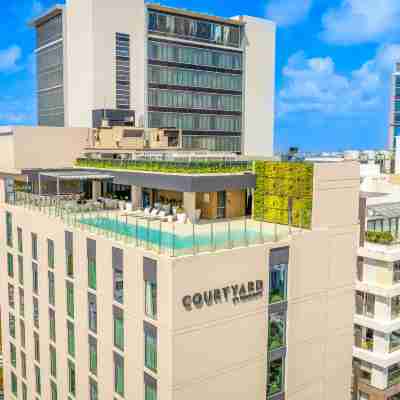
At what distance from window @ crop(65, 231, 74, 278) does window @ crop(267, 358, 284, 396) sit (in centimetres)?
1397

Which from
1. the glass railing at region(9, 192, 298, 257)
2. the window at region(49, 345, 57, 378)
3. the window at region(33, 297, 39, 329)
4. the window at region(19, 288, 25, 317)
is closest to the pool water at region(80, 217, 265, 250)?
the glass railing at region(9, 192, 298, 257)

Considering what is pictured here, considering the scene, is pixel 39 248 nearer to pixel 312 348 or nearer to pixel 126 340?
pixel 126 340

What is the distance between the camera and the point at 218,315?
25250 mm

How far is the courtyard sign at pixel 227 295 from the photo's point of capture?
24.2 metres

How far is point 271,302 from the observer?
27438mm

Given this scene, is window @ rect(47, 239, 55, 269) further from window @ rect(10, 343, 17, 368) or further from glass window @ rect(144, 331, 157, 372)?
window @ rect(10, 343, 17, 368)

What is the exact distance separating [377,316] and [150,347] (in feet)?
67.1

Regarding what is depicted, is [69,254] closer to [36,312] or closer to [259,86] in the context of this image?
[36,312]

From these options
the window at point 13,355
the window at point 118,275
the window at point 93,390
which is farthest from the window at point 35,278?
the window at point 118,275

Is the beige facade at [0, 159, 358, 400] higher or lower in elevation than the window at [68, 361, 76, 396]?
higher

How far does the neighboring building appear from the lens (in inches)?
979

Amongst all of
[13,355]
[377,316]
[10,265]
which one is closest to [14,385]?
[13,355]

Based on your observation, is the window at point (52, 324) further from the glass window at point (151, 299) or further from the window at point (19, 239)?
the glass window at point (151, 299)

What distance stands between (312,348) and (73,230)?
648 inches
